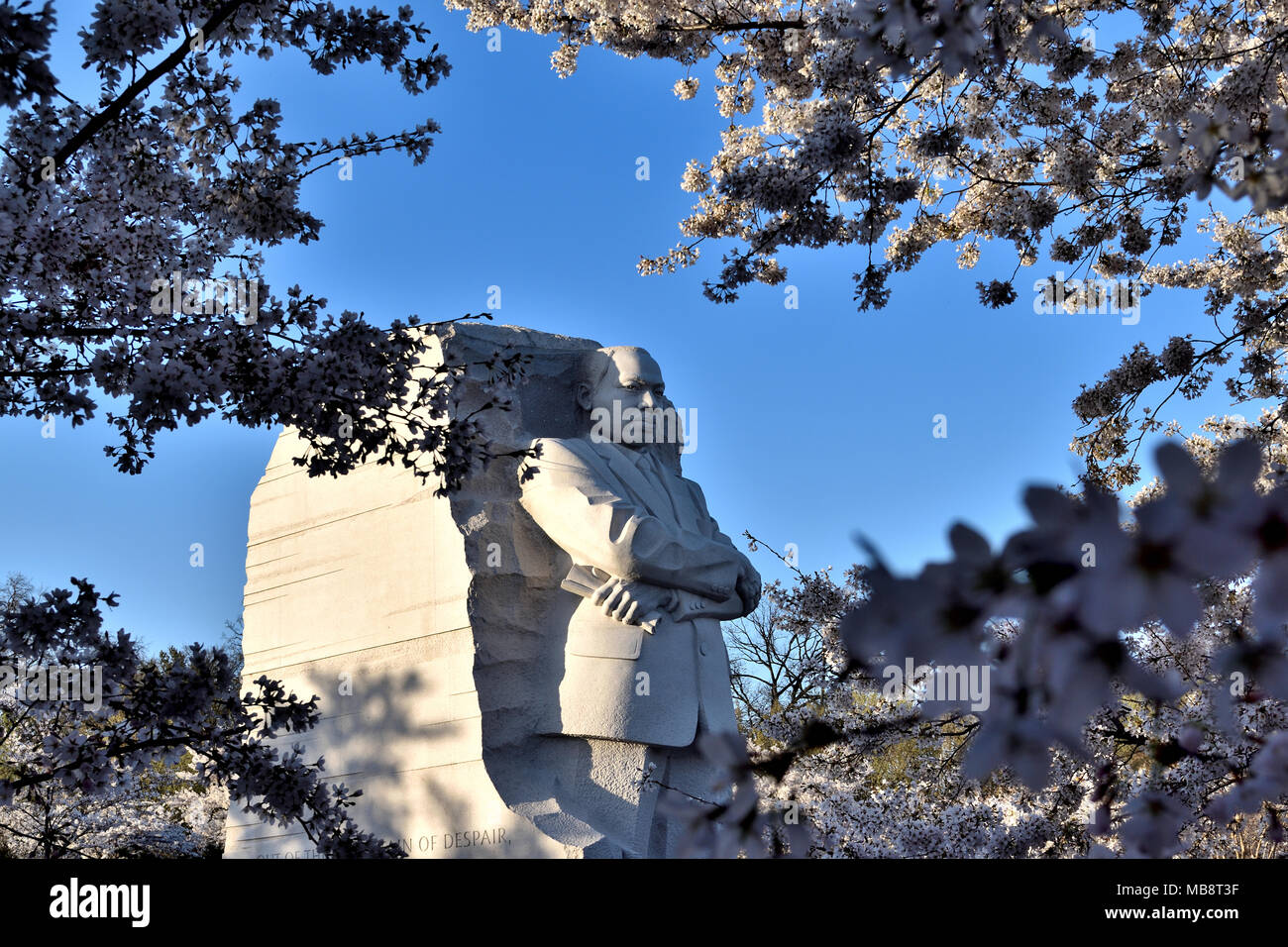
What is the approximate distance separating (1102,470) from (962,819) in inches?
88.5

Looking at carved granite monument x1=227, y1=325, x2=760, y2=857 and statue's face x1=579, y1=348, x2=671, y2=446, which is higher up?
Answer: statue's face x1=579, y1=348, x2=671, y2=446

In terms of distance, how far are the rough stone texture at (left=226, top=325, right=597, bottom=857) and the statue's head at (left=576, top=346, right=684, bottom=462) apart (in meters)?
0.23

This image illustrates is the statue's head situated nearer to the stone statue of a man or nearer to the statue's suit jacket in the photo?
the stone statue of a man

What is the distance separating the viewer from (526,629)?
19.4 feet

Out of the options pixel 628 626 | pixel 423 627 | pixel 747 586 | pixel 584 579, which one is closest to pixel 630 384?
pixel 584 579

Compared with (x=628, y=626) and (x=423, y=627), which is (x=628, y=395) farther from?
(x=423, y=627)

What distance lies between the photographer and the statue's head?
629cm

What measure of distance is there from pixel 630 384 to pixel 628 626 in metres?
1.38

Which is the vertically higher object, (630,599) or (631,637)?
(630,599)

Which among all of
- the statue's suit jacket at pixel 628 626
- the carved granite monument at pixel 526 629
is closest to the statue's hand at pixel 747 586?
the carved granite monument at pixel 526 629

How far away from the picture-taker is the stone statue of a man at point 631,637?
18.0 ft

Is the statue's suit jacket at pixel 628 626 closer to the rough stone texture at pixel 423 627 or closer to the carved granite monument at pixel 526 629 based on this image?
the carved granite monument at pixel 526 629

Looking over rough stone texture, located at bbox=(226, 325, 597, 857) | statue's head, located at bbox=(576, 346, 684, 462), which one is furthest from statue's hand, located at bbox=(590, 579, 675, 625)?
statue's head, located at bbox=(576, 346, 684, 462)
